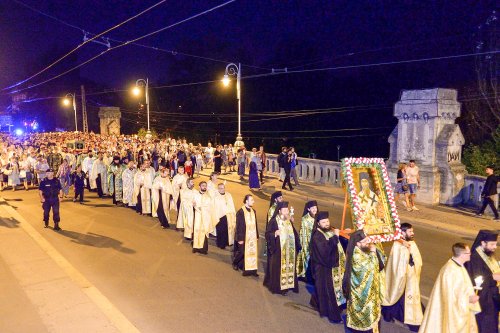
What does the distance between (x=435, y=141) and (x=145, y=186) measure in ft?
31.4

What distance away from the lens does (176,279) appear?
8.82m

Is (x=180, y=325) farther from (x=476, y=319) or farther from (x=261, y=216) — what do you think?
(x=261, y=216)

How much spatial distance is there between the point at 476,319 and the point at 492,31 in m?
19.3

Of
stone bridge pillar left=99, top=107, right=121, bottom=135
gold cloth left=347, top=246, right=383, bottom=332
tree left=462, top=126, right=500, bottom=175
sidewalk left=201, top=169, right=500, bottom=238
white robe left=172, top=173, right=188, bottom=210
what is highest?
stone bridge pillar left=99, top=107, right=121, bottom=135

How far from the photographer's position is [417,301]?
6.85m

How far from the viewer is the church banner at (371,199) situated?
737cm

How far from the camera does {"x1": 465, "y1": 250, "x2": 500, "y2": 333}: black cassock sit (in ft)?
18.6

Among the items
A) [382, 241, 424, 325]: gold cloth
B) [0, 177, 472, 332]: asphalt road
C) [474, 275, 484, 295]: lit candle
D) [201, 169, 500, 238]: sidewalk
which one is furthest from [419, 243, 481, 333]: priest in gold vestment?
[201, 169, 500, 238]: sidewalk

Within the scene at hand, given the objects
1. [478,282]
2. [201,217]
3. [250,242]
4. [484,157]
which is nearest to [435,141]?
[484,157]

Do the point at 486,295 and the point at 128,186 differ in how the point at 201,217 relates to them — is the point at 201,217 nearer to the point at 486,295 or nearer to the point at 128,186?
the point at 486,295

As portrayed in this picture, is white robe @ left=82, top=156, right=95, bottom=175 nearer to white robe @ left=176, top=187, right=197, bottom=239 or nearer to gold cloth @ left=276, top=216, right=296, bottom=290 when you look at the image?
white robe @ left=176, top=187, right=197, bottom=239

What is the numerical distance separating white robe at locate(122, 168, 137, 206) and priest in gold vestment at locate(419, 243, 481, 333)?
11931 millimetres

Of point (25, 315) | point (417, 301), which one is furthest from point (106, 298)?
point (417, 301)

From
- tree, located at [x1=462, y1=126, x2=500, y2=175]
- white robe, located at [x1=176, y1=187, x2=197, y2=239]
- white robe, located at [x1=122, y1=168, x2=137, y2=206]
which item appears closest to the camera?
white robe, located at [x1=176, y1=187, x2=197, y2=239]
